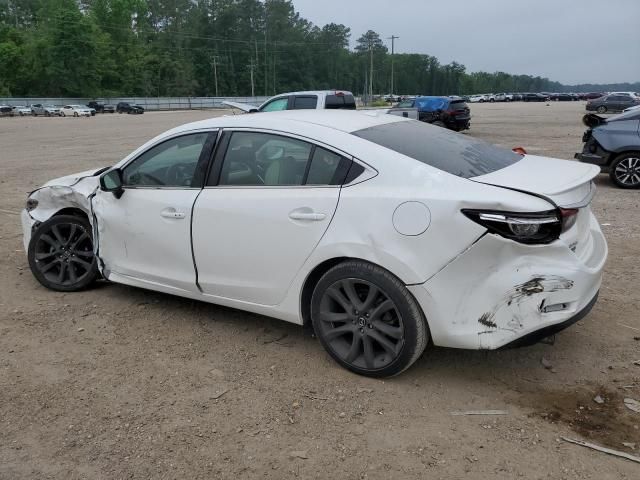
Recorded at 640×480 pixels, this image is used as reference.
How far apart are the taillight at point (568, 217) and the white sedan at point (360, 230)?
0.01 m

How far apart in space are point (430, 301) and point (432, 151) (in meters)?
0.97

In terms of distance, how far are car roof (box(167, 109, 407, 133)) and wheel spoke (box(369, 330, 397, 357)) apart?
1268 mm

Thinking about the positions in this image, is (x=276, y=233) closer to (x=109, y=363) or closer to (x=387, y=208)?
(x=387, y=208)

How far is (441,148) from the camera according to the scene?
357 cm

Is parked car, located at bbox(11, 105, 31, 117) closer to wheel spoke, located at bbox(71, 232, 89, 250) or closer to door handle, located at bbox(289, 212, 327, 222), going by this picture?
wheel spoke, located at bbox(71, 232, 89, 250)

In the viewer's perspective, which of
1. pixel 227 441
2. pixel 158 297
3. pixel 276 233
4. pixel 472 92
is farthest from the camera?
pixel 472 92

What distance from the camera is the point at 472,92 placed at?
18300 centimetres

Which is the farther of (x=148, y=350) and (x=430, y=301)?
(x=148, y=350)

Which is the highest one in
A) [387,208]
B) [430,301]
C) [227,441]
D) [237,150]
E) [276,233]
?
[237,150]

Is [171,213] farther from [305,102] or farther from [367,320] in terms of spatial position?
[305,102]

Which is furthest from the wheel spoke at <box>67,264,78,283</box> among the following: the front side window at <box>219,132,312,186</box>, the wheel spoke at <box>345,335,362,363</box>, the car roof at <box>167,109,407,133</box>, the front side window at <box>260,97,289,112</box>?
the front side window at <box>260,97,289,112</box>

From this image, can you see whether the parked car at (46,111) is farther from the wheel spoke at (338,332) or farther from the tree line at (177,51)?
the wheel spoke at (338,332)

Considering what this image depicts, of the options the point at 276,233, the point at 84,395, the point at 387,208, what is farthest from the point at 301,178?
the point at 84,395

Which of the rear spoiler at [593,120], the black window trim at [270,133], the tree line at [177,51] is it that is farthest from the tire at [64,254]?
the tree line at [177,51]
